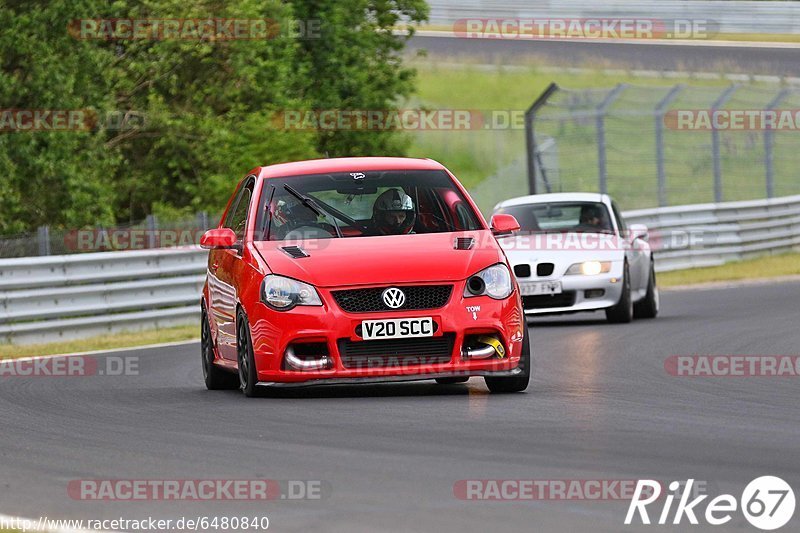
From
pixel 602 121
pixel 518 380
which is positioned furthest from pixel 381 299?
pixel 602 121

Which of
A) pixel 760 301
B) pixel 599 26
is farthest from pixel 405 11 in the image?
pixel 760 301

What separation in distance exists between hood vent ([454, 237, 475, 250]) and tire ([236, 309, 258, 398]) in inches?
54.2

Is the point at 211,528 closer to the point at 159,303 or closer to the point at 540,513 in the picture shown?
the point at 540,513

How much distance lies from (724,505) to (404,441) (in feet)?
7.58

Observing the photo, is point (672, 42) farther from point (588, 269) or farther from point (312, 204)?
point (312, 204)

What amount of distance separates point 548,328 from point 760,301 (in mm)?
4075

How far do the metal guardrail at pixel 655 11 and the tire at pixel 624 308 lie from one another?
2781 cm

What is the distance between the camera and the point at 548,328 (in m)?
17.8

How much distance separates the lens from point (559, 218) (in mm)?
19625

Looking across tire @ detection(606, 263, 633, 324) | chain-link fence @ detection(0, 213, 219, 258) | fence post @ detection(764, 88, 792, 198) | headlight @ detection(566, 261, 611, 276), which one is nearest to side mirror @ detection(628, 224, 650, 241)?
tire @ detection(606, 263, 633, 324)

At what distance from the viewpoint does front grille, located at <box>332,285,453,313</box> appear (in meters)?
10.4

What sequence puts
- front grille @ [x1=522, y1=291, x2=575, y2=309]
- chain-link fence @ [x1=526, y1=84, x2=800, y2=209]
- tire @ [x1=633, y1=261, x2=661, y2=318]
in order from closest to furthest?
1. front grille @ [x1=522, y1=291, x2=575, y2=309]
2. tire @ [x1=633, y1=261, x2=661, y2=318]
3. chain-link fence @ [x1=526, y1=84, x2=800, y2=209]

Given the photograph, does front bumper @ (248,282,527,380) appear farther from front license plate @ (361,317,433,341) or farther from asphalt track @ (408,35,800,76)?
asphalt track @ (408,35,800,76)

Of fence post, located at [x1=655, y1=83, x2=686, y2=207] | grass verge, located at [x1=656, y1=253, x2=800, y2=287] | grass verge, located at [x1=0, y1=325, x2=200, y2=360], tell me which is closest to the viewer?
grass verge, located at [x1=0, y1=325, x2=200, y2=360]
